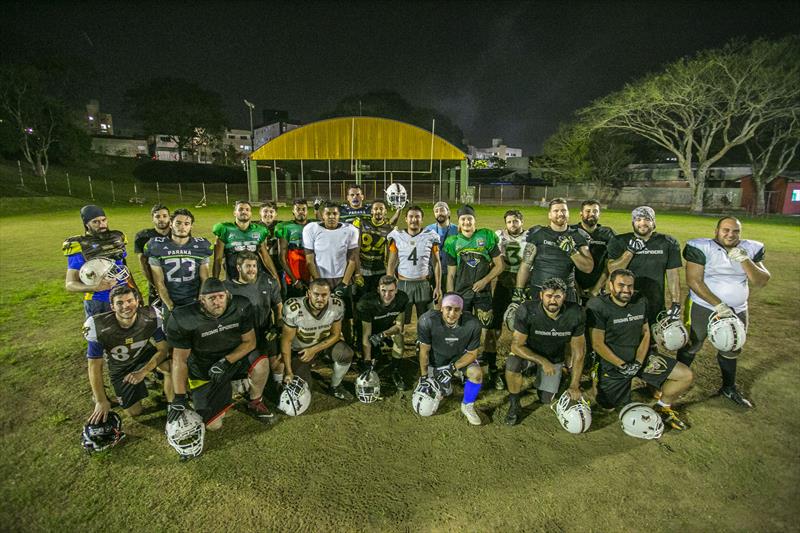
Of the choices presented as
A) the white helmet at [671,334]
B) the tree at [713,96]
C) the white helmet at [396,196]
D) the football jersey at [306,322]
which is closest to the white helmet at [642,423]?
the white helmet at [671,334]

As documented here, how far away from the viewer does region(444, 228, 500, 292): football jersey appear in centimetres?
593

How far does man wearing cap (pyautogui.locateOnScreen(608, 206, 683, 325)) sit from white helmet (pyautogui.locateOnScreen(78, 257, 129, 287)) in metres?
6.24

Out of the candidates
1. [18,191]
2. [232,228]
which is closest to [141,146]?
[18,191]

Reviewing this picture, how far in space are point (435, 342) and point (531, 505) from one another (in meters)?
2.02

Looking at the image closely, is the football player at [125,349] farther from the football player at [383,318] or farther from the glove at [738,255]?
the glove at [738,255]

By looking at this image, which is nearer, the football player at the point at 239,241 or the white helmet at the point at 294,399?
the white helmet at the point at 294,399

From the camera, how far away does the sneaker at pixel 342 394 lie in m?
5.23

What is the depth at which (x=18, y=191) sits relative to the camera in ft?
114

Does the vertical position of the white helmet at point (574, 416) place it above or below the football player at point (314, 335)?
below

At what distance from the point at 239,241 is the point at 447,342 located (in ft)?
12.1

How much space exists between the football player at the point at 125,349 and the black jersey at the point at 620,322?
493cm

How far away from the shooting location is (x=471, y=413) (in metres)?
4.74

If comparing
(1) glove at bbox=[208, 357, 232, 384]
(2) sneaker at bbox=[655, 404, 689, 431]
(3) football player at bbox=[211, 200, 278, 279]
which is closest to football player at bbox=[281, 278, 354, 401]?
(1) glove at bbox=[208, 357, 232, 384]

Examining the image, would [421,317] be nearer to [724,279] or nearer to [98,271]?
[724,279]
